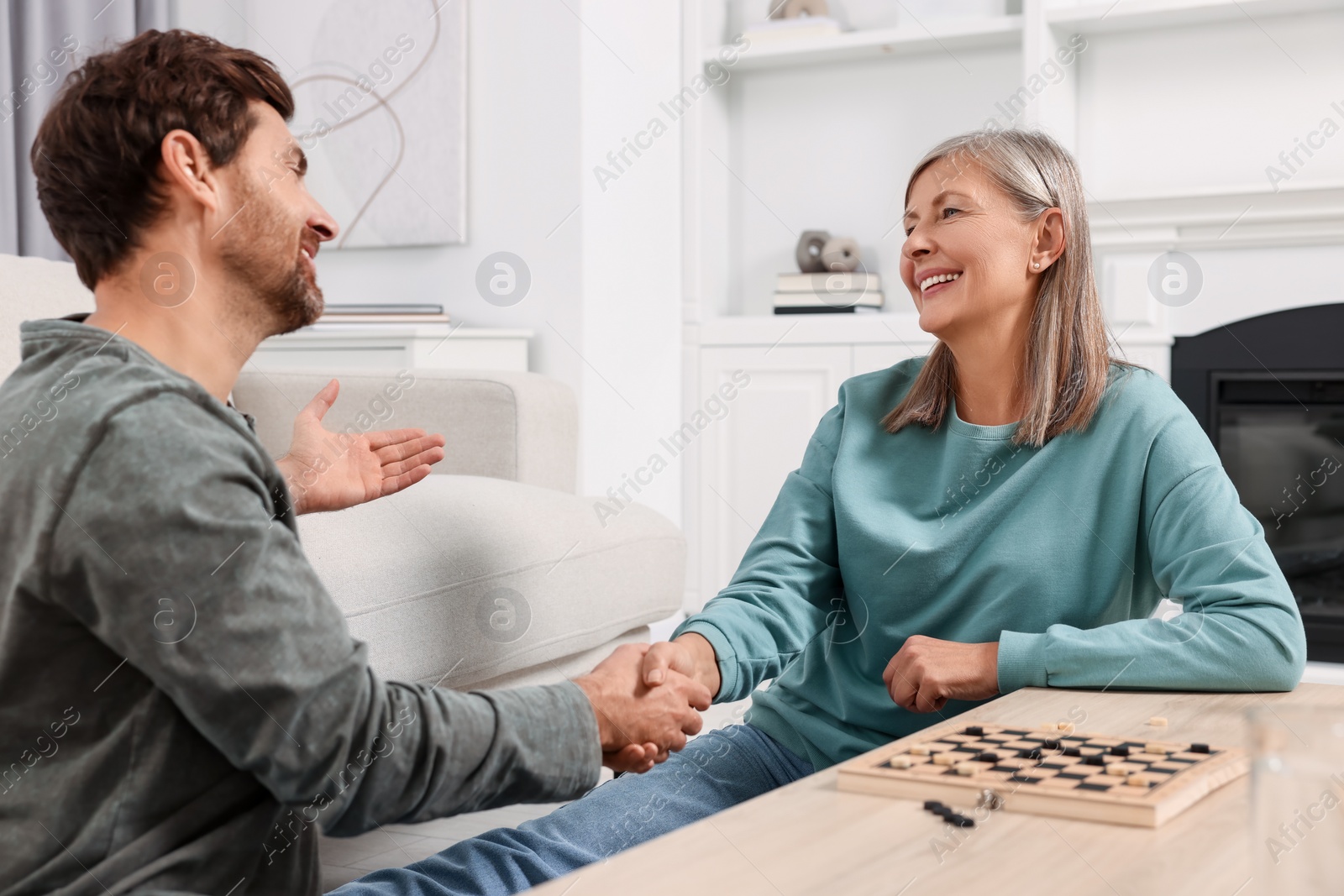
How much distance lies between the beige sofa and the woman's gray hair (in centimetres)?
54

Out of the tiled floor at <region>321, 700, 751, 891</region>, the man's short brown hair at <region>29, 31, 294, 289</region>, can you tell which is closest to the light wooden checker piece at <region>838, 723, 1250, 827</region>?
the man's short brown hair at <region>29, 31, 294, 289</region>

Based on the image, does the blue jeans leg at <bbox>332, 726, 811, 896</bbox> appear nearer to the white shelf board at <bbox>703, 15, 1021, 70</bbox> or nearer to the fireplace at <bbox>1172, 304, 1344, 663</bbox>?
the fireplace at <bbox>1172, 304, 1344, 663</bbox>

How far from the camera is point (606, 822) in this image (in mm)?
977

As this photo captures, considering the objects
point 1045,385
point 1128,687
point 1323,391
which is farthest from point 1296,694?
point 1323,391

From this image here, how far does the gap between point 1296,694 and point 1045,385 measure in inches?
14.7

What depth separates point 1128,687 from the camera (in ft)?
3.49

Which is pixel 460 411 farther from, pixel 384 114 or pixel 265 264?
pixel 384 114

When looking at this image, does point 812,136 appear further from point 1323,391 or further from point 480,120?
point 1323,391

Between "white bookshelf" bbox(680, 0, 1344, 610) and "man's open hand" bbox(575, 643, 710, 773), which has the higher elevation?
"white bookshelf" bbox(680, 0, 1344, 610)

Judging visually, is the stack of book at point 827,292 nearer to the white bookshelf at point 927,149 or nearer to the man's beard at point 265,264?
the white bookshelf at point 927,149

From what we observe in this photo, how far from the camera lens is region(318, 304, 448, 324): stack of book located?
2941 mm

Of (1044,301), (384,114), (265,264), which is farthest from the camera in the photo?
(384,114)

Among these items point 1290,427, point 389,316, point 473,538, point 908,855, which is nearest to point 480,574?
point 473,538

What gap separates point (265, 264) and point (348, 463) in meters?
0.43
